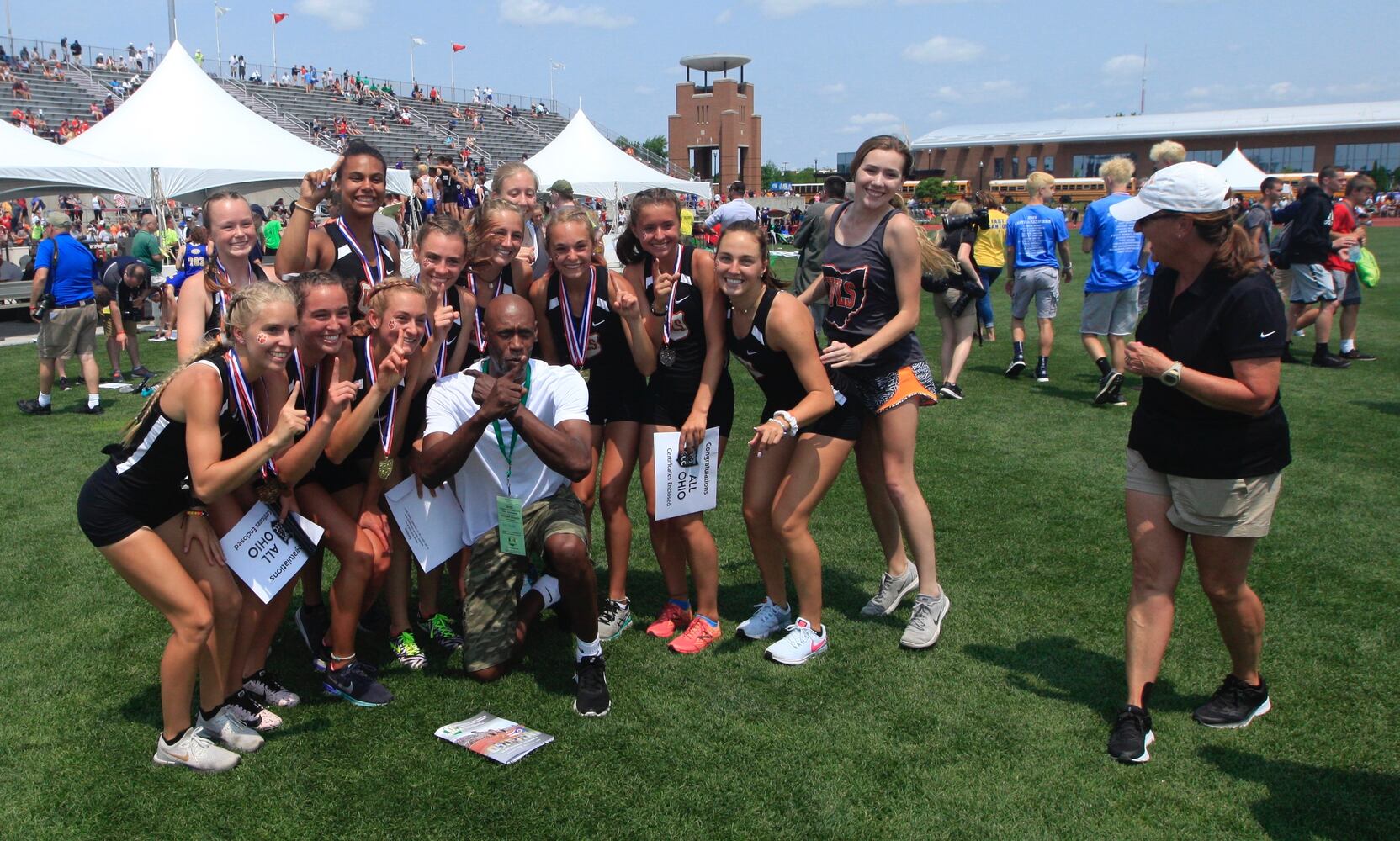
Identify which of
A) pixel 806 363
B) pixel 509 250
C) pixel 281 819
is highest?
pixel 509 250

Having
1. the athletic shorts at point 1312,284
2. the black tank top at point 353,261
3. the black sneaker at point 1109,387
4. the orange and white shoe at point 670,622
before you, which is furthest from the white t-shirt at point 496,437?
the athletic shorts at point 1312,284

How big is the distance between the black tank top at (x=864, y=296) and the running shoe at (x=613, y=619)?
1533 millimetres

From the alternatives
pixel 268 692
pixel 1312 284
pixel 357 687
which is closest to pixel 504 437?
pixel 357 687

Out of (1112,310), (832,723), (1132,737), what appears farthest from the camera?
(1112,310)

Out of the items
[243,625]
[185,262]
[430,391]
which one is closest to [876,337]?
[430,391]

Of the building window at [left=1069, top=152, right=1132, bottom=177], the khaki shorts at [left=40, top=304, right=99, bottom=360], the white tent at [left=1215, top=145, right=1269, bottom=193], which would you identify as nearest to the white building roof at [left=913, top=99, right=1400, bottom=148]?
the building window at [left=1069, top=152, right=1132, bottom=177]

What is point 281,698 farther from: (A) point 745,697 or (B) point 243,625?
(A) point 745,697

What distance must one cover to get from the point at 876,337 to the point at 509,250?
66.3 inches

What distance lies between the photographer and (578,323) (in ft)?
14.5

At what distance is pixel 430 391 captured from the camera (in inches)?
158

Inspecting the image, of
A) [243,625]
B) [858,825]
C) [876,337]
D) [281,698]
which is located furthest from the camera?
[876,337]

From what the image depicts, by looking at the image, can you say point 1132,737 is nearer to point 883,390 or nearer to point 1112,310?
point 883,390

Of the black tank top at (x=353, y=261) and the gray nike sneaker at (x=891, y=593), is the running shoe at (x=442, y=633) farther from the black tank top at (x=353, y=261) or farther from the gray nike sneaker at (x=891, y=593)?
the gray nike sneaker at (x=891, y=593)

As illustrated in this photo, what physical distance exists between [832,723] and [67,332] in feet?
31.1
